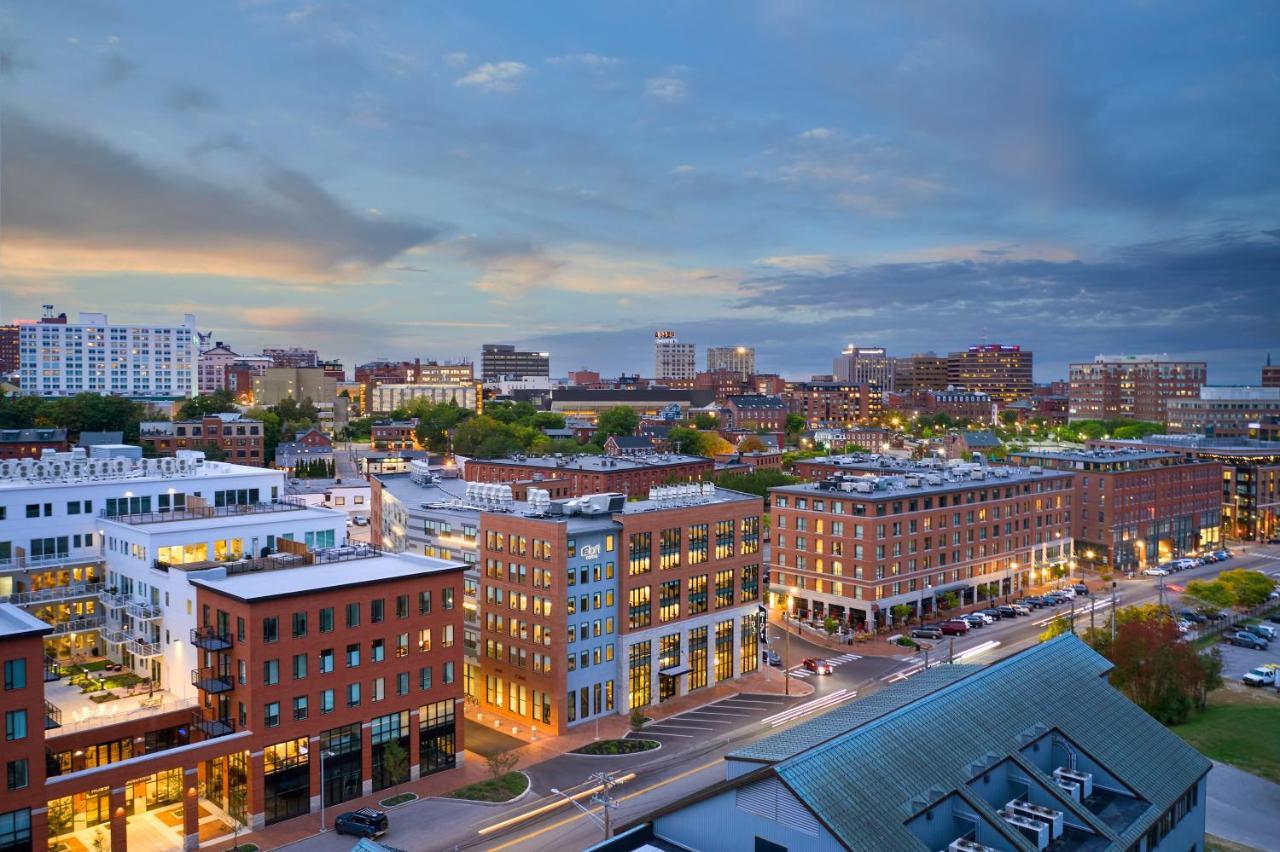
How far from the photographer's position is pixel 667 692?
8081 cm

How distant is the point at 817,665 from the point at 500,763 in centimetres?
3709

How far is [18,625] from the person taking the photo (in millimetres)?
48281

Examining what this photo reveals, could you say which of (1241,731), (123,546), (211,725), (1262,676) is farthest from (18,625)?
(1262,676)

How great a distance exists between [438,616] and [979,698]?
119ft

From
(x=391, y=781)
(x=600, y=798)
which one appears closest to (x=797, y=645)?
(x=600, y=798)

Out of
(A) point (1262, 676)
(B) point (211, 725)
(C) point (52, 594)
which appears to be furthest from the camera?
(A) point (1262, 676)

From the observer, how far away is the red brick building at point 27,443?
480ft

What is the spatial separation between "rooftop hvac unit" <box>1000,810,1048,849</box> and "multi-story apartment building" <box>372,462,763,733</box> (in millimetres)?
40434

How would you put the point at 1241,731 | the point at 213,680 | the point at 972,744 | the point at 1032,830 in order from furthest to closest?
the point at 1241,731
the point at 213,680
the point at 972,744
the point at 1032,830

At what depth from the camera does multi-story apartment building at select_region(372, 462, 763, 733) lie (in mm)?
73625

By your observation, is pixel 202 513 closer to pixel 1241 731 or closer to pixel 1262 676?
pixel 1241 731

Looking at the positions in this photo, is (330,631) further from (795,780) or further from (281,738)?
(795,780)

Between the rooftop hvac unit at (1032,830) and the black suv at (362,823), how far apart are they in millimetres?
34525

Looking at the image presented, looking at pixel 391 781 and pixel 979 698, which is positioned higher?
pixel 979 698
